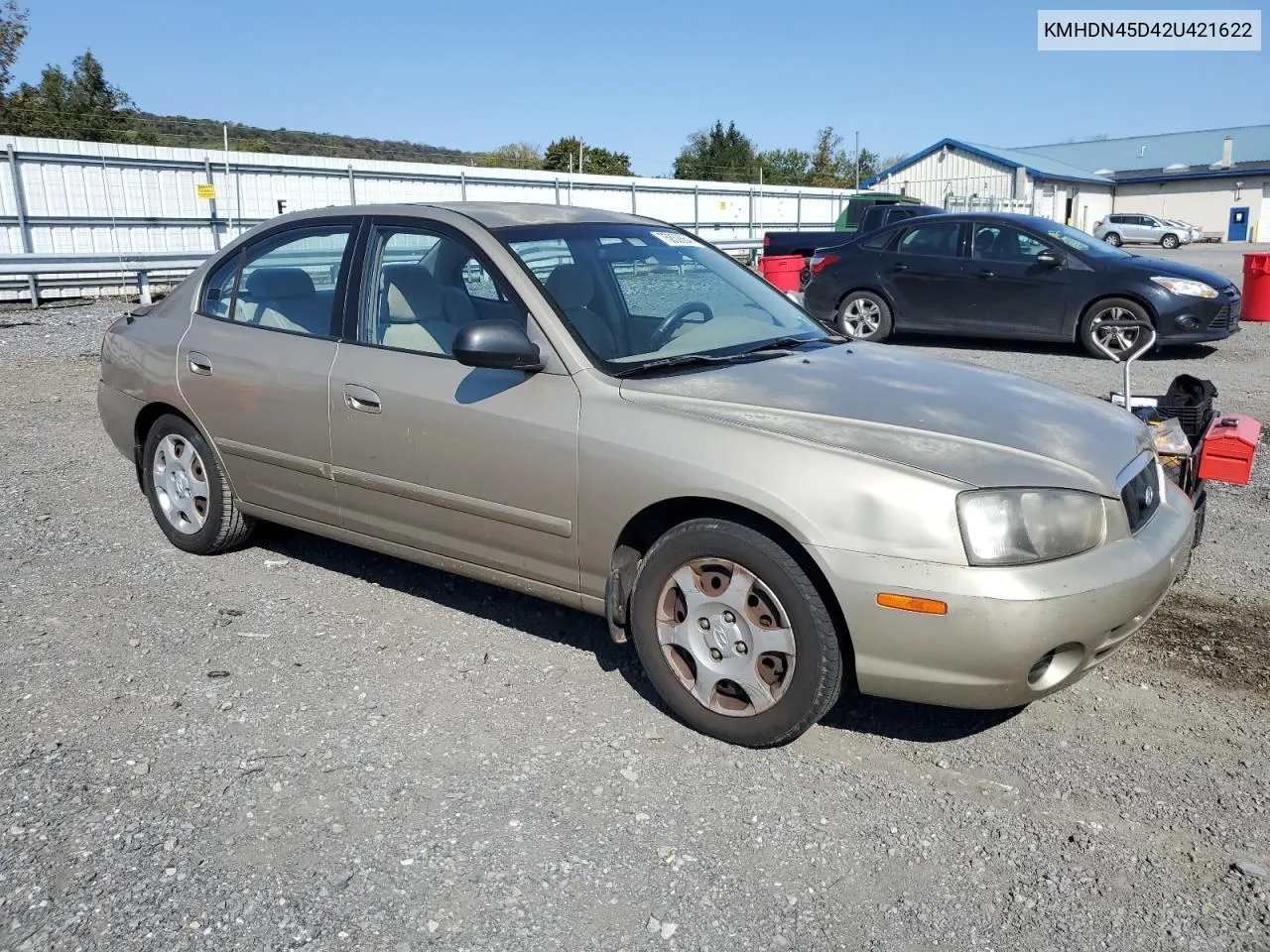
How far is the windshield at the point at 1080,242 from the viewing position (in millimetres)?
11203

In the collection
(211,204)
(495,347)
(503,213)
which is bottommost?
(495,347)

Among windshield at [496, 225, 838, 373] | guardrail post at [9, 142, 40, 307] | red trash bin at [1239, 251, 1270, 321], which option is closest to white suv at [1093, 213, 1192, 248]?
red trash bin at [1239, 251, 1270, 321]

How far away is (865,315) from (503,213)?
29.0 feet

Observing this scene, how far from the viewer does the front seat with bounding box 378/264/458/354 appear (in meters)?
4.12

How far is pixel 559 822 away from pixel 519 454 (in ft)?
4.21

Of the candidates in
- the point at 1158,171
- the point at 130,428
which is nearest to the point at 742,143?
the point at 1158,171

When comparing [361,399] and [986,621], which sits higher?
[361,399]

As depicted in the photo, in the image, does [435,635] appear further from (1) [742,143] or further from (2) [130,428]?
(1) [742,143]

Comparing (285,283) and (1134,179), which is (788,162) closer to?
(1134,179)

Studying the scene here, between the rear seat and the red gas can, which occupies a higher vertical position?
the rear seat

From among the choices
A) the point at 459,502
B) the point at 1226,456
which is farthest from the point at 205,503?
the point at 1226,456

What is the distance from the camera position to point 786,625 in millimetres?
3184

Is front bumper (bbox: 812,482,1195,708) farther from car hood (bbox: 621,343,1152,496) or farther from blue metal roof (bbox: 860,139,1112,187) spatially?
blue metal roof (bbox: 860,139,1112,187)

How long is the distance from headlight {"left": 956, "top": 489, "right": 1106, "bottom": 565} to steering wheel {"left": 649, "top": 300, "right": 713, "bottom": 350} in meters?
Result: 1.45
